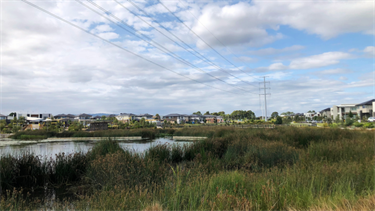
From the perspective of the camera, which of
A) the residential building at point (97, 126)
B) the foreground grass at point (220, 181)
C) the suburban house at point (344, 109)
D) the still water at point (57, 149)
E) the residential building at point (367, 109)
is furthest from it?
the suburban house at point (344, 109)

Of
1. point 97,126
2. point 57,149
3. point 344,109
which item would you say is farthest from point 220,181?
point 344,109

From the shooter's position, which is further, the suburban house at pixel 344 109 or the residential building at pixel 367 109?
the suburban house at pixel 344 109

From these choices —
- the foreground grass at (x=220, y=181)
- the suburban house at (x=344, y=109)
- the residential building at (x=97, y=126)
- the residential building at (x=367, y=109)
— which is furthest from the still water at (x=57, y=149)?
the suburban house at (x=344, y=109)

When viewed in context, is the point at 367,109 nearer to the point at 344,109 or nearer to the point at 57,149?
the point at 344,109

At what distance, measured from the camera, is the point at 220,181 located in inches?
161

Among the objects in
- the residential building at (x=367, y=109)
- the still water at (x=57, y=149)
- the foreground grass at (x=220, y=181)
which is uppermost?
the residential building at (x=367, y=109)

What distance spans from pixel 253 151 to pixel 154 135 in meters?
23.5

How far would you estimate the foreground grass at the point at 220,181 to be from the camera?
304 cm

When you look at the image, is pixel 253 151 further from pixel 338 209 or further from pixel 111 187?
pixel 338 209

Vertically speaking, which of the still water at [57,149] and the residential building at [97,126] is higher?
the residential building at [97,126]

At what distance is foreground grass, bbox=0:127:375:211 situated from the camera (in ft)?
9.96

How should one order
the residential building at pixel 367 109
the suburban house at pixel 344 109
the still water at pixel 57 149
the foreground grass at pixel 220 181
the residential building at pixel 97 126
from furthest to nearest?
1. the suburban house at pixel 344 109
2. the residential building at pixel 367 109
3. the residential building at pixel 97 126
4. the still water at pixel 57 149
5. the foreground grass at pixel 220 181

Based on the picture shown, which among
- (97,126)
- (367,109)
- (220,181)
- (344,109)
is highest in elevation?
(344,109)

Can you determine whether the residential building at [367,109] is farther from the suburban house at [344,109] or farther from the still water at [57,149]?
the still water at [57,149]
